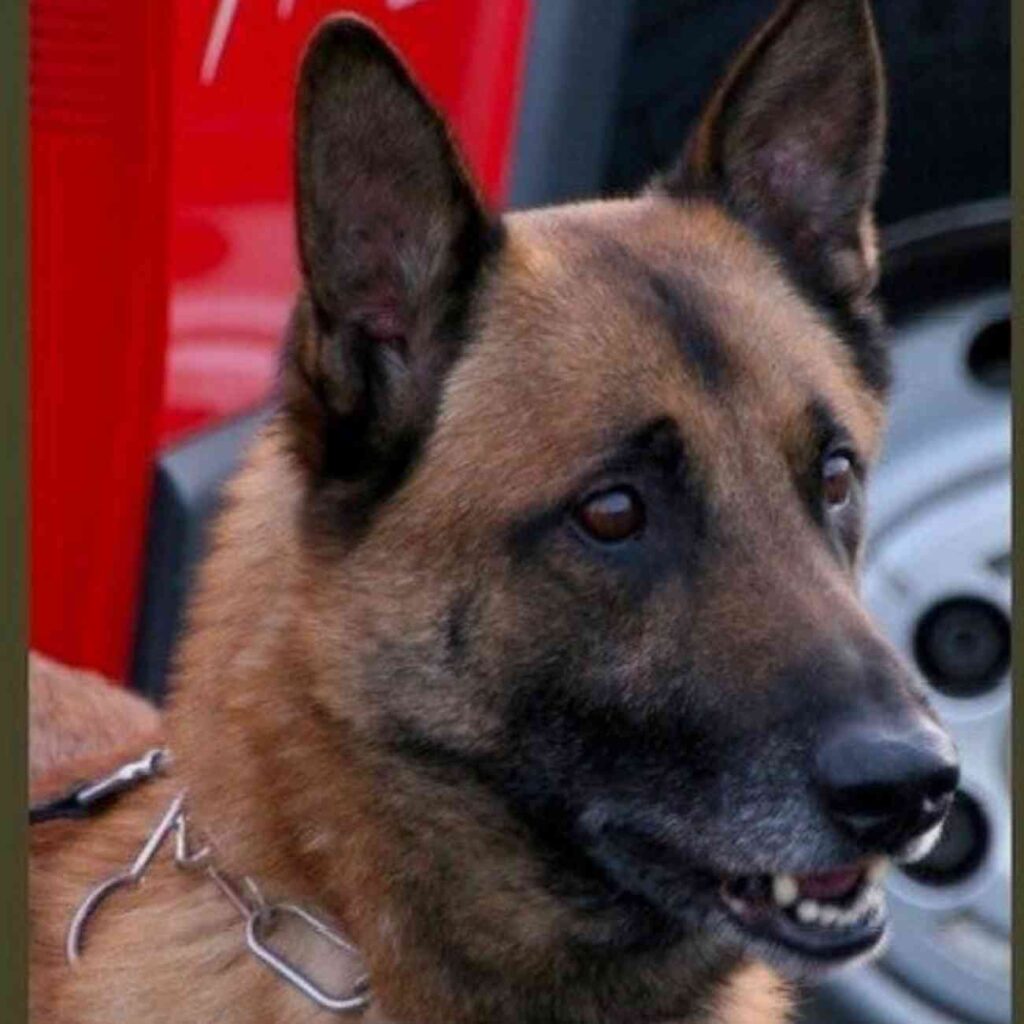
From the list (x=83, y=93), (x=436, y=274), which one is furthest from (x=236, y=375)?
(x=436, y=274)

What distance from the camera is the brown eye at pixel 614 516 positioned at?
11.6 ft

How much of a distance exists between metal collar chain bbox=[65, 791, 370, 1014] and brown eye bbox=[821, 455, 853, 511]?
30.5 inches

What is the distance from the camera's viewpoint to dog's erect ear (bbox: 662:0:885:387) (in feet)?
12.9

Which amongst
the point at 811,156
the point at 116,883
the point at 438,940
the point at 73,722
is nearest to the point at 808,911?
the point at 438,940

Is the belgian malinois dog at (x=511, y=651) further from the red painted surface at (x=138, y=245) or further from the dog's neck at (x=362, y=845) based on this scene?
the red painted surface at (x=138, y=245)

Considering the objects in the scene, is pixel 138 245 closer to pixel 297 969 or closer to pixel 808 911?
pixel 297 969

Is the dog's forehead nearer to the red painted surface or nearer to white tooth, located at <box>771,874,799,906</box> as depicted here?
white tooth, located at <box>771,874,799,906</box>

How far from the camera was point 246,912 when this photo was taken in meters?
3.63

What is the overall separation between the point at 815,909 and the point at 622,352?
69cm

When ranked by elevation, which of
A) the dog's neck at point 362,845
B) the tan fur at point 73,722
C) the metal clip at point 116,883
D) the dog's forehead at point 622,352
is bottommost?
the tan fur at point 73,722

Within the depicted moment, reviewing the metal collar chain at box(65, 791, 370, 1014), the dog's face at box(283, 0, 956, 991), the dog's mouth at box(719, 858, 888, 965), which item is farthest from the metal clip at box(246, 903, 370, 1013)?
the dog's mouth at box(719, 858, 888, 965)

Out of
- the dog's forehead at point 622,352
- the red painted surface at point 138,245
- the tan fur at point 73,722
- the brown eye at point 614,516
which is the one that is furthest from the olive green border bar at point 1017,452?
the tan fur at point 73,722

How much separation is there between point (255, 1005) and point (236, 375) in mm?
1605

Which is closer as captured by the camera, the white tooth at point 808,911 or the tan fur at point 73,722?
the white tooth at point 808,911
